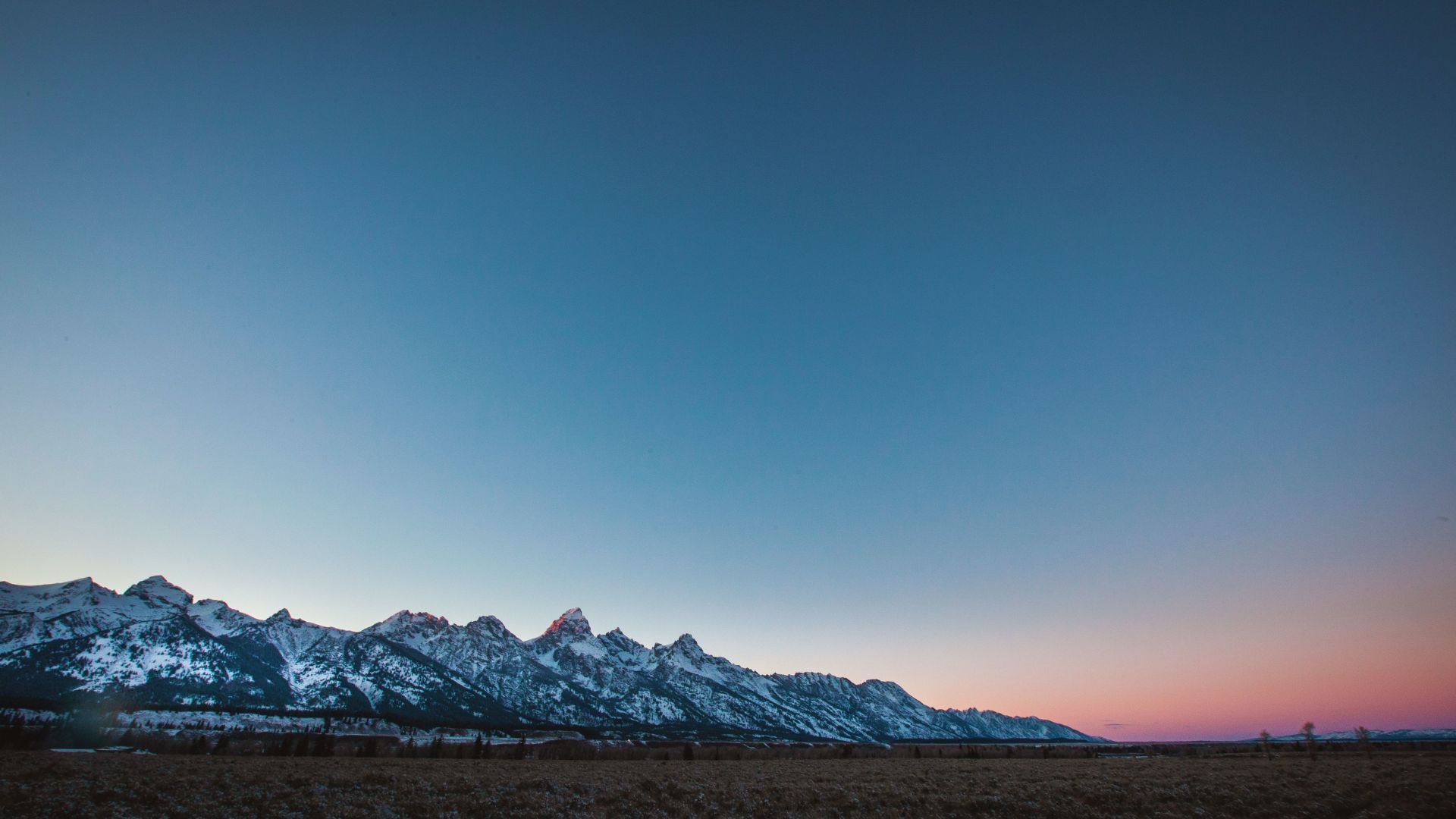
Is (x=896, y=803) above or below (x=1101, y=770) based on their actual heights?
above

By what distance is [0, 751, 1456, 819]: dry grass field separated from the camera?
92.1 ft

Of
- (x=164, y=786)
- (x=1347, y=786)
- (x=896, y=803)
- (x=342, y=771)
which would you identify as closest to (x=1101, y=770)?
(x=1347, y=786)

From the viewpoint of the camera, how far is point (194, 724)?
196m

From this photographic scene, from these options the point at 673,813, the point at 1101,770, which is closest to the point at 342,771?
the point at 673,813

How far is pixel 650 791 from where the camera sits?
1403 inches

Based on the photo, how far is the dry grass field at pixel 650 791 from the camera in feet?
92.1

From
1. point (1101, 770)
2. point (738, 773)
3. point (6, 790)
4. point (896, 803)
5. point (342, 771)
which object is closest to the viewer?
point (6, 790)

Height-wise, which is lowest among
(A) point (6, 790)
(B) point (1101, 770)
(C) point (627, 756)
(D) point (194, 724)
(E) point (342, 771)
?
(D) point (194, 724)

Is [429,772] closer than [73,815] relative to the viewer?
No

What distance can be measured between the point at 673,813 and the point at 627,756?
75450 mm

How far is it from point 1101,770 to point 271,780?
6202cm

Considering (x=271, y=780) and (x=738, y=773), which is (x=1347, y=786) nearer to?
(x=738, y=773)

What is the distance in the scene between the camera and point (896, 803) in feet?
108

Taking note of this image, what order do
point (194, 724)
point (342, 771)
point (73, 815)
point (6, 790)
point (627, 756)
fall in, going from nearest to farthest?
point (73, 815) → point (6, 790) → point (342, 771) → point (627, 756) → point (194, 724)
